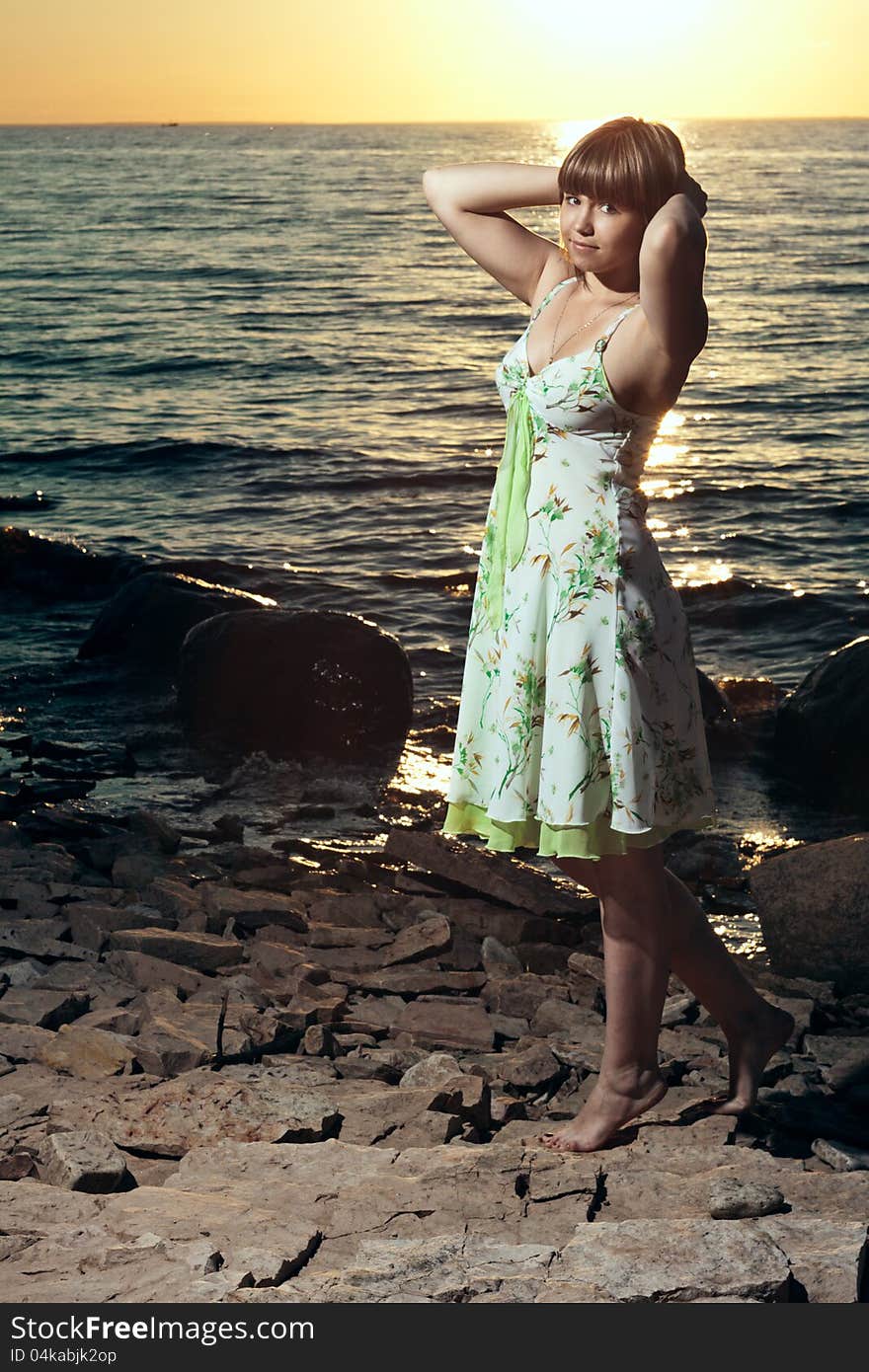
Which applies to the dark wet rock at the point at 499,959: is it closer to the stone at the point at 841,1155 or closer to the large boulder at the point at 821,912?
the large boulder at the point at 821,912

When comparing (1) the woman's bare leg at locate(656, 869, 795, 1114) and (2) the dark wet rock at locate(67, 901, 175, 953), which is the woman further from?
(2) the dark wet rock at locate(67, 901, 175, 953)

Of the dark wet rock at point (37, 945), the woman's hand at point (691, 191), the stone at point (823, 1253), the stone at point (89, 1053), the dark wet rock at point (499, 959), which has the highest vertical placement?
the woman's hand at point (691, 191)

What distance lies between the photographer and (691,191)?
3.09 meters

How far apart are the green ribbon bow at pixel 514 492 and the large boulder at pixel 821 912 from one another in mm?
2799

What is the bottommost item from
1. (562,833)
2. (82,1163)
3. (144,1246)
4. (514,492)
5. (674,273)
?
(82,1163)

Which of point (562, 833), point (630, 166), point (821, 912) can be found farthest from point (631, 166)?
point (821, 912)

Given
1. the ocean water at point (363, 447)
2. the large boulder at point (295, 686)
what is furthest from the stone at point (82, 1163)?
the large boulder at point (295, 686)

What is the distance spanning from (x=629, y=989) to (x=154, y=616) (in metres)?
7.24

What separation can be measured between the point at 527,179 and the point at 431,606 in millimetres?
8405

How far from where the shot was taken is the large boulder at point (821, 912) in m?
5.62

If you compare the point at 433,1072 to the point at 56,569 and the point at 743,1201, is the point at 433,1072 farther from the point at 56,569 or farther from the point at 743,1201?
the point at 56,569

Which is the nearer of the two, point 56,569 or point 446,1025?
point 446,1025

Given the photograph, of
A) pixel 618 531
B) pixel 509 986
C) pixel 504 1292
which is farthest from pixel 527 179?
pixel 509 986

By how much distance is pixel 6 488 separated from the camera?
1641 centimetres
